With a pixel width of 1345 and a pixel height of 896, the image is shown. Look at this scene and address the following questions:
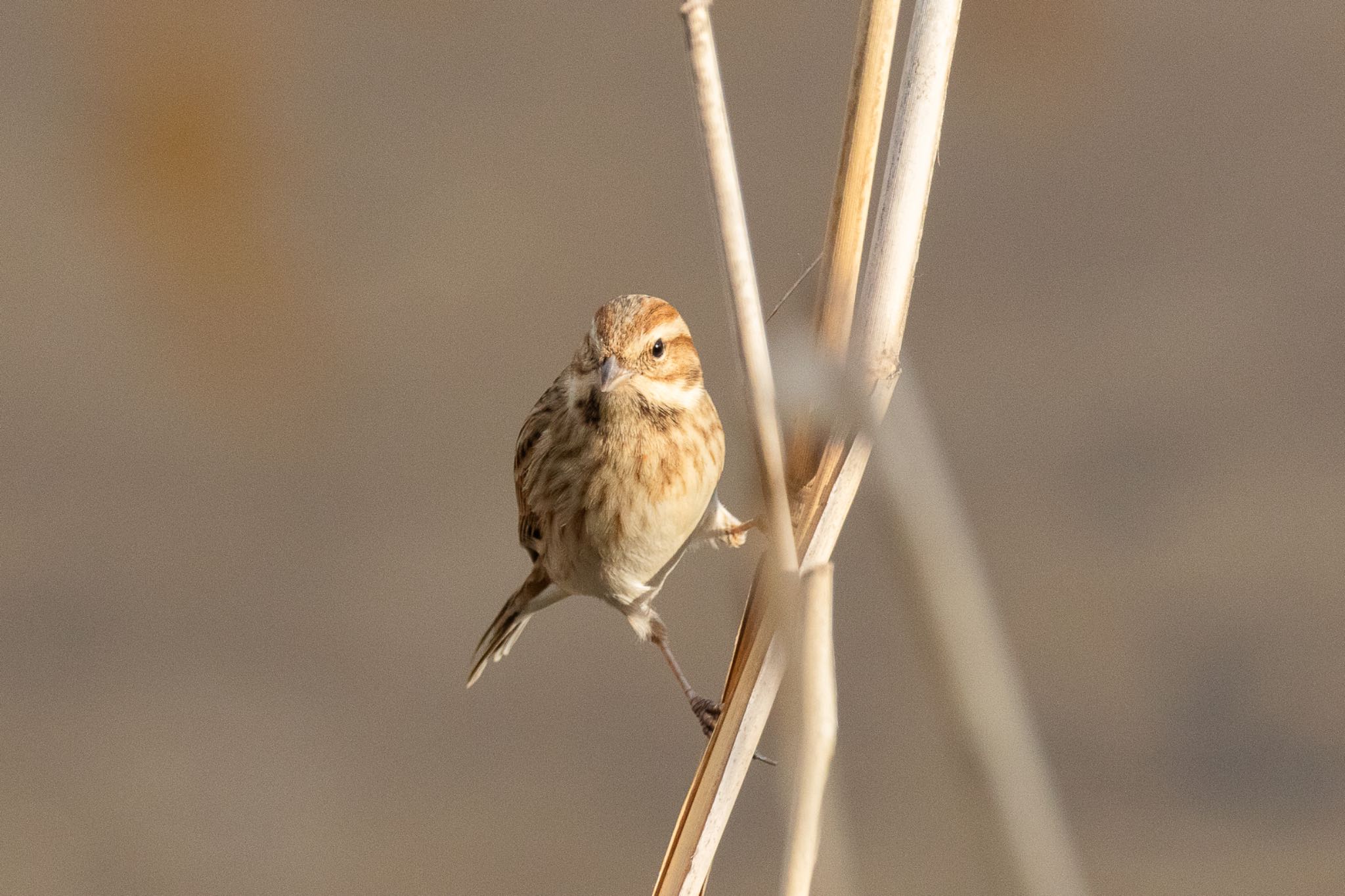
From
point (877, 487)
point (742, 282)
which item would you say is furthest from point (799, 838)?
point (742, 282)

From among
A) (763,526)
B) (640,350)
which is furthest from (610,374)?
(763,526)

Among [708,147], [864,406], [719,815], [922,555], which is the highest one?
[708,147]

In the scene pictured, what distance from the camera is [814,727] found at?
1.55 meters

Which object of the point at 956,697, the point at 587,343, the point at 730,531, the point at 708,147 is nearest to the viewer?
the point at 708,147

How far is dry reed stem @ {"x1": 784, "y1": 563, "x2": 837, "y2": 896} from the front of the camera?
5.09 ft

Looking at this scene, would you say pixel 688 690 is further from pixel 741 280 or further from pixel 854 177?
pixel 741 280

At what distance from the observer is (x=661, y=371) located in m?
2.88

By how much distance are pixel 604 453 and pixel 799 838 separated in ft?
4.85

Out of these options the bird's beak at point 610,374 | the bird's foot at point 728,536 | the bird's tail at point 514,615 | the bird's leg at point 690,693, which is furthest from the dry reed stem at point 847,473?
the bird's tail at point 514,615

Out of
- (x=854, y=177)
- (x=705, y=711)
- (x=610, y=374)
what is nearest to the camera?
(x=854, y=177)

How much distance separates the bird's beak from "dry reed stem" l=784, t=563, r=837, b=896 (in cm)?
116

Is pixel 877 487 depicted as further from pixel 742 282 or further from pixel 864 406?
pixel 742 282

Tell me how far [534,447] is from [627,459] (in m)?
0.31

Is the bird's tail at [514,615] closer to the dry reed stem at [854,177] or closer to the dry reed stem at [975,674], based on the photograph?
the dry reed stem at [854,177]
